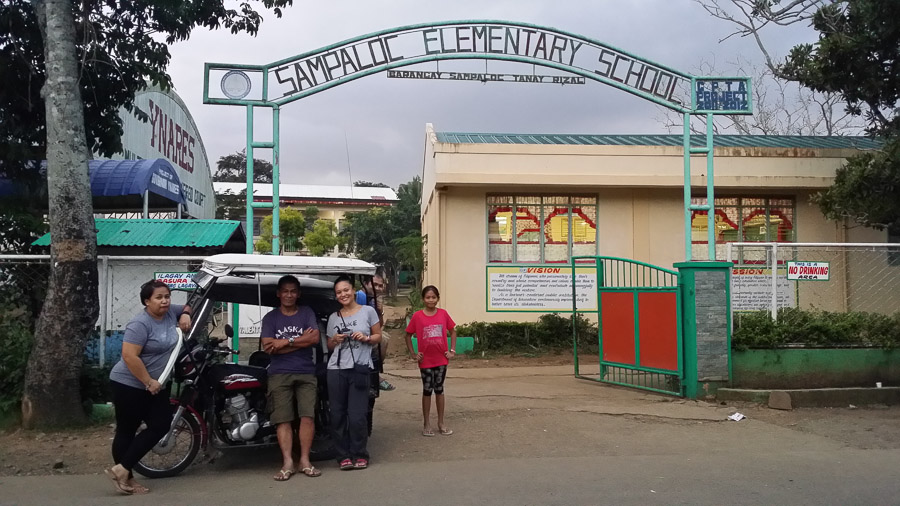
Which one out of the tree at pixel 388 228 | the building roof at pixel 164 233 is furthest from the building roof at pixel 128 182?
the tree at pixel 388 228

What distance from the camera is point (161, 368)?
5613 mm

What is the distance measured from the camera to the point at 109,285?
8164mm

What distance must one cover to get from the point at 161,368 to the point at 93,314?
7.70ft

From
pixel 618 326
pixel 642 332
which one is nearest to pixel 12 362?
pixel 618 326

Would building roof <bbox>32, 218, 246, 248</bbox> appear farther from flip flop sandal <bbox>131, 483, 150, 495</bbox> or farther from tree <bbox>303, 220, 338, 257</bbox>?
tree <bbox>303, 220, 338, 257</bbox>

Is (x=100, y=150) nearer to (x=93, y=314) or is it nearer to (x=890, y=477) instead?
(x=93, y=314)

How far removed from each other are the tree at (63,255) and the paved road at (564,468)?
4.53 ft

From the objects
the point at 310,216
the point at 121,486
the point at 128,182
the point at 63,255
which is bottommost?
the point at 121,486

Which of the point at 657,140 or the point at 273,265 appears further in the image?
the point at 657,140

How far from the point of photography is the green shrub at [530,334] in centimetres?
1352

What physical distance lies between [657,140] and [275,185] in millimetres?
10573

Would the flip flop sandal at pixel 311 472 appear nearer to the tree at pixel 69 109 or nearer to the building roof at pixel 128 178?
the tree at pixel 69 109

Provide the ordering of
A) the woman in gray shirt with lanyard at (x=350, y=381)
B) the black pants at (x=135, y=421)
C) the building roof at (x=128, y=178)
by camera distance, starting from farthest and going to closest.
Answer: the building roof at (x=128, y=178)
the woman in gray shirt with lanyard at (x=350, y=381)
the black pants at (x=135, y=421)

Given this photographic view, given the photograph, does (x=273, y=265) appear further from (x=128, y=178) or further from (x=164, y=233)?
(x=128, y=178)
